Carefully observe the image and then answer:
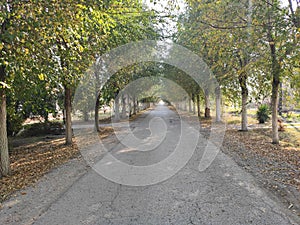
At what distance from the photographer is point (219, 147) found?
9.08 metres

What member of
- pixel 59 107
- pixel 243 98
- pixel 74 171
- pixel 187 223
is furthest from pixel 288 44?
pixel 59 107

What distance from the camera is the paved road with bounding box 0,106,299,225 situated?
3611 mm

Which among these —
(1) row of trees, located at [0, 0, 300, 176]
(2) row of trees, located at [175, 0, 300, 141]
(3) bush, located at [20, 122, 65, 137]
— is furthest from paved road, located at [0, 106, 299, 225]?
(3) bush, located at [20, 122, 65, 137]

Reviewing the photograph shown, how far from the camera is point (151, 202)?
4203 millimetres

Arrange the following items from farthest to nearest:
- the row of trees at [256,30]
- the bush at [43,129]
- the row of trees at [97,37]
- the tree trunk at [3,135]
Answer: the bush at [43,129] < the tree trunk at [3,135] < the row of trees at [256,30] < the row of trees at [97,37]

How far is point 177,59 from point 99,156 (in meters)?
14.0

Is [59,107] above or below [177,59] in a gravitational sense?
below

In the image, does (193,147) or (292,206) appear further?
(193,147)

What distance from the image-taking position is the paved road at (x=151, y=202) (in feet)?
11.8

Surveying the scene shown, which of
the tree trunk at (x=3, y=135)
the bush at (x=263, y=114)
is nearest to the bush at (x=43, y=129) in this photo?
the tree trunk at (x=3, y=135)

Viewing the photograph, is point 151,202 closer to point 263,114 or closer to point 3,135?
point 3,135

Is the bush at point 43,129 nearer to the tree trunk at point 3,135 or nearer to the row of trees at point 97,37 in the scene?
the row of trees at point 97,37

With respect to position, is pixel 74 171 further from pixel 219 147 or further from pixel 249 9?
pixel 249 9

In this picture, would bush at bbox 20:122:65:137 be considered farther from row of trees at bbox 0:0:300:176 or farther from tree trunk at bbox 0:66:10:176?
tree trunk at bbox 0:66:10:176
